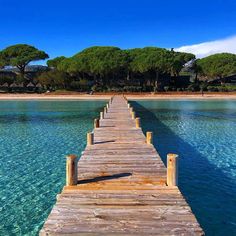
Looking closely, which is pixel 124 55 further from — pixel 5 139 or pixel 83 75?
pixel 5 139

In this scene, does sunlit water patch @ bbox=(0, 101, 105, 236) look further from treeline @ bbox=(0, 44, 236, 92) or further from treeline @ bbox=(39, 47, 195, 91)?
treeline @ bbox=(0, 44, 236, 92)

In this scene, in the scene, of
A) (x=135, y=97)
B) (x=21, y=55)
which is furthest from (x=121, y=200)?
(x=21, y=55)

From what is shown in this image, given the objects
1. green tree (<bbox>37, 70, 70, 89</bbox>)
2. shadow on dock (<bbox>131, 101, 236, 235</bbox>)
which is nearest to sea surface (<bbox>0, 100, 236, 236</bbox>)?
shadow on dock (<bbox>131, 101, 236, 235</bbox>)

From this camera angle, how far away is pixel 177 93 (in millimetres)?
66625

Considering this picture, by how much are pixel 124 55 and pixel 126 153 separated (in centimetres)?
6427

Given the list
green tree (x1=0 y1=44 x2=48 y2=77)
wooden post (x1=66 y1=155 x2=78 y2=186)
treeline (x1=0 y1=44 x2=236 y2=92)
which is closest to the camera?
wooden post (x1=66 y1=155 x2=78 y2=186)

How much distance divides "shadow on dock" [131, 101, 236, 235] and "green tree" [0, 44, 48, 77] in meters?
67.1

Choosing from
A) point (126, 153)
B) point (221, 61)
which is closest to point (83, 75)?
point (221, 61)

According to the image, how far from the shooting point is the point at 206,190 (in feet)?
34.7

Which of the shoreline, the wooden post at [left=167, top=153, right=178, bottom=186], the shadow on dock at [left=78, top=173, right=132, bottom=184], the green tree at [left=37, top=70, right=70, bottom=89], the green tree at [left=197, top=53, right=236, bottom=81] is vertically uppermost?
the green tree at [left=197, top=53, right=236, bottom=81]

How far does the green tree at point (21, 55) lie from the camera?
78.0 m

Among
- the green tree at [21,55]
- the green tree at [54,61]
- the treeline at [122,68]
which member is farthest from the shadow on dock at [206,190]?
the green tree at [54,61]

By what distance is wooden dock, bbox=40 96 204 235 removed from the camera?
549 cm

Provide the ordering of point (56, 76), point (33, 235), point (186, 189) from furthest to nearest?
point (56, 76) → point (186, 189) → point (33, 235)
